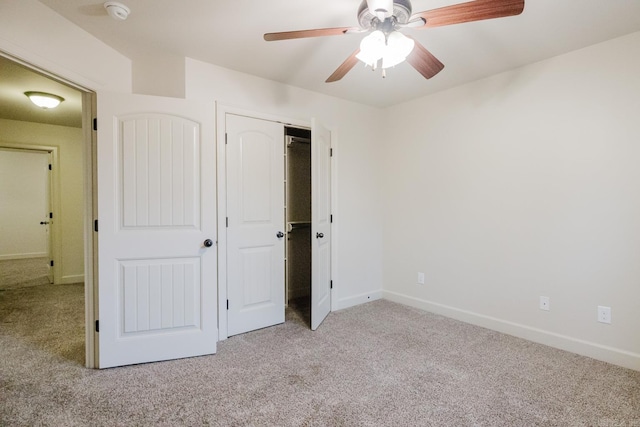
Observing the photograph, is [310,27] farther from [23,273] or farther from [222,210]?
[23,273]

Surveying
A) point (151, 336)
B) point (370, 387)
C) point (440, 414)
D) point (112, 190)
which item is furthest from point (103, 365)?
point (440, 414)

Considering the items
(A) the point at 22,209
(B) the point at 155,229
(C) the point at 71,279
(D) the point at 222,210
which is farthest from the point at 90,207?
(A) the point at 22,209

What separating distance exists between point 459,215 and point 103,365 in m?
3.38

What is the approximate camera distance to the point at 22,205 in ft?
21.4

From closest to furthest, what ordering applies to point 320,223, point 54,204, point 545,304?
point 545,304, point 320,223, point 54,204

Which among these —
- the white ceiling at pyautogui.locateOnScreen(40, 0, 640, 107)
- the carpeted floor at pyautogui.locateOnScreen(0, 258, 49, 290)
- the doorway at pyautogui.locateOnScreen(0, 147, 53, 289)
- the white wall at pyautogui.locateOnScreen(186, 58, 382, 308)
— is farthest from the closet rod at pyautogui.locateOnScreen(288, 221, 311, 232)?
the doorway at pyautogui.locateOnScreen(0, 147, 53, 289)

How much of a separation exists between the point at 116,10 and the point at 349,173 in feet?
8.31

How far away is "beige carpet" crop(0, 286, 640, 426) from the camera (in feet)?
5.76

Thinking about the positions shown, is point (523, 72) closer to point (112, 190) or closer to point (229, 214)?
point (229, 214)

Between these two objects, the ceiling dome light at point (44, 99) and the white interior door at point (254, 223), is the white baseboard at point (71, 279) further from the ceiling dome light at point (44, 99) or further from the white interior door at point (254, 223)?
the white interior door at point (254, 223)

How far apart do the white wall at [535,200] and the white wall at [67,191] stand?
16.3 feet

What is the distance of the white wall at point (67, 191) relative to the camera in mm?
4734

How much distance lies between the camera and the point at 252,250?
3006mm

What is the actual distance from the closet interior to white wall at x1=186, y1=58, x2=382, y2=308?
1.69 feet
